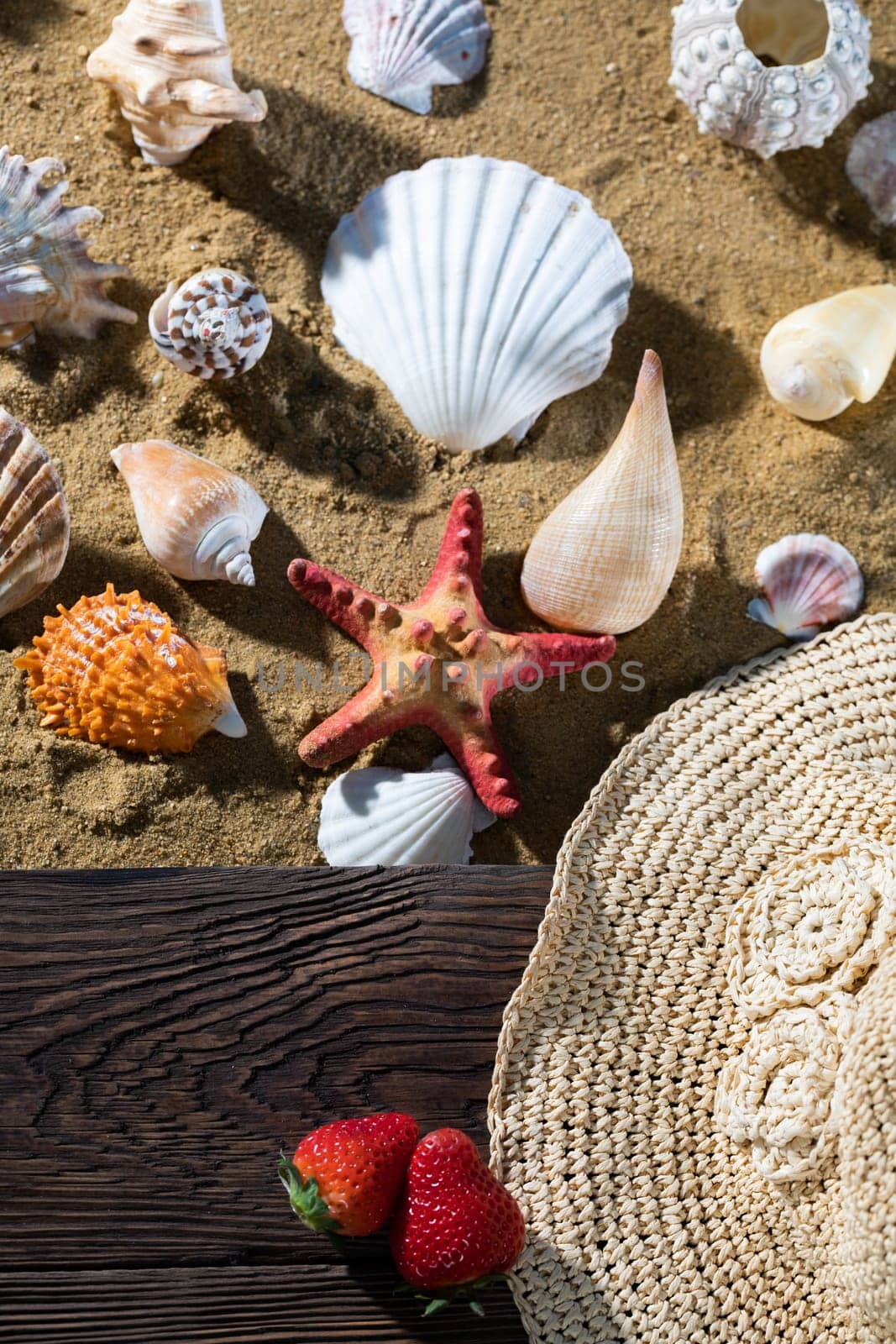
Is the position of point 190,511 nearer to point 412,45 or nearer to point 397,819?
point 397,819

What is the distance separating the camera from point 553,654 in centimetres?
160

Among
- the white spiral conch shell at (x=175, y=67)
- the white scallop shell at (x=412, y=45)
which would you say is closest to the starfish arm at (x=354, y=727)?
the white spiral conch shell at (x=175, y=67)

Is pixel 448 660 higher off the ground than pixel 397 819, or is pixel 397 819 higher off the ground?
pixel 448 660

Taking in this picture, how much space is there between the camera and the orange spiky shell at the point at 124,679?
1.54 meters

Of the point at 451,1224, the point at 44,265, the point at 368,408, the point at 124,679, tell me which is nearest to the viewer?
the point at 451,1224

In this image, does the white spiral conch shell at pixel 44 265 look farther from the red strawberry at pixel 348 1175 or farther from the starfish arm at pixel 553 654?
the red strawberry at pixel 348 1175

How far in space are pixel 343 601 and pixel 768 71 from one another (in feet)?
3.30

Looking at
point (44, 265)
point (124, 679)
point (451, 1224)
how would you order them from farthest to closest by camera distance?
point (44, 265) → point (124, 679) → point (451, 1224)

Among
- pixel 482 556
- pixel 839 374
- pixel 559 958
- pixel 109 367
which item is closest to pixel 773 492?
pixel 839 374

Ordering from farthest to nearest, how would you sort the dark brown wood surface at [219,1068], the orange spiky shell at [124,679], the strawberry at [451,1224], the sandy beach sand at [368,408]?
the sandy beach sand at [368,408] → the orange spiky shell at [124,679] → the dark brown wood surface at [219,1068] → the strawberry at [451,1224]

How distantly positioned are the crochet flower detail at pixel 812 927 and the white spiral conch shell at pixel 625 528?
1.45ft

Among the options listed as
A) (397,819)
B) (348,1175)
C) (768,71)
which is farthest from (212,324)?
(348,1175)

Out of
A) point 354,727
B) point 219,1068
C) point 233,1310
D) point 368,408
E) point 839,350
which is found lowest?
point 233,1310

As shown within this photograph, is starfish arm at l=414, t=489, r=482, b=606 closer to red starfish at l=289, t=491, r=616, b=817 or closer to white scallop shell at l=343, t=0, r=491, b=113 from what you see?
red starfish at l=289, t=491, r=616, b=817
